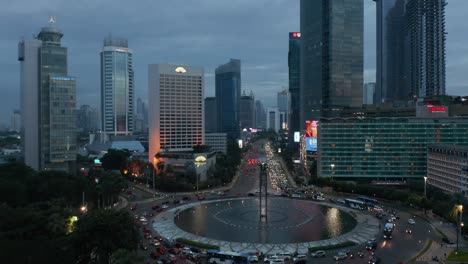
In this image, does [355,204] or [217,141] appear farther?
[217,141]

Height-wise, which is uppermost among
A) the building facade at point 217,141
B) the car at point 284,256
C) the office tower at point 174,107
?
the office tower at point 174,107

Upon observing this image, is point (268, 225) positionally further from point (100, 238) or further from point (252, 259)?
point (100, 238)

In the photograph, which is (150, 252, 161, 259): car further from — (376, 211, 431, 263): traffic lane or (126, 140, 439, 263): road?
(376, 211, 431, 263): traffic lane

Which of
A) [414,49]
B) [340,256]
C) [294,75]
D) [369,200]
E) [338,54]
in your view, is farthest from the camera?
[294,75]

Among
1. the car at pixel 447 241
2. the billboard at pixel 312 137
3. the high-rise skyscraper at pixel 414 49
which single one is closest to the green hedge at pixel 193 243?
the car at pixel 447 241

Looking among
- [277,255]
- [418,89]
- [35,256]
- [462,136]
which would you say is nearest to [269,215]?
[277,255]

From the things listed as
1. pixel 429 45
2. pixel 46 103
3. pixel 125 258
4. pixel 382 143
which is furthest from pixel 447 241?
pixel 429 45

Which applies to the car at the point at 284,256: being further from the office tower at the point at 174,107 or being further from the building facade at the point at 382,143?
the office tower at the point at 174,107

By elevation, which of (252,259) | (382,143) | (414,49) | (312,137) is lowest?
(252,259)
